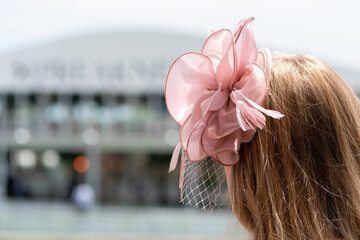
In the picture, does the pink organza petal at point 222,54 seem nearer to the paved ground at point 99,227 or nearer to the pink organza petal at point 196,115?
the pink organza petal at point 196,115

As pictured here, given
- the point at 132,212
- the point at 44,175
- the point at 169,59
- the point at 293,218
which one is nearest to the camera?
the point at 293,218

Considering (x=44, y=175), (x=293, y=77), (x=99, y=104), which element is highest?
(x=293, y=77)

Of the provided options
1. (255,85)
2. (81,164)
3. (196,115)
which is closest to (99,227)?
(81,164)

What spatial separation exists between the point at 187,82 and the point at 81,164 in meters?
25.5

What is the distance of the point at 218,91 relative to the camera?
148 cm

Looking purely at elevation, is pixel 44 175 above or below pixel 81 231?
below

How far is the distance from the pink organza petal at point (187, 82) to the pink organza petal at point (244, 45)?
9 cm

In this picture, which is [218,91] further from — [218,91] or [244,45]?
[244,45]

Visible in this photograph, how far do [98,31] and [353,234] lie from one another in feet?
75.0

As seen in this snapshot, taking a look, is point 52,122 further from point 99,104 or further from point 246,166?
point 246,166

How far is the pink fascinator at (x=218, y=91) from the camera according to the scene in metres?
1.46

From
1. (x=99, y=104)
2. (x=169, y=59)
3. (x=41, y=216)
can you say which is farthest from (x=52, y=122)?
(x=41, y=216)

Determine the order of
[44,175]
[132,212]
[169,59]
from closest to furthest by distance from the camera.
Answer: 1. [132,212]
2. [169,59]
3. [44,175]

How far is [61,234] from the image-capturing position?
13641 mm
